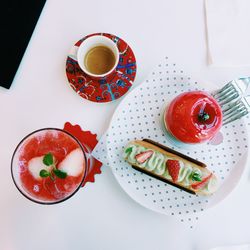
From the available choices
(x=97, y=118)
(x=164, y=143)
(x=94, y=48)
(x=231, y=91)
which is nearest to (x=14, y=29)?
(x=94, y=48)

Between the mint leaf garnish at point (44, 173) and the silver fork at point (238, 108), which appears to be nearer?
the mint leaf garnish at point (44, 173)

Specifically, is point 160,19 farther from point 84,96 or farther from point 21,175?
point 21,175

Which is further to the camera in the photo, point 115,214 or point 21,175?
point 115,214

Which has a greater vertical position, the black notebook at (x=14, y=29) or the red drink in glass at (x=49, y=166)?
the black notebook at (x=14, y=29)

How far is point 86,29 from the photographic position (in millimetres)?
1144

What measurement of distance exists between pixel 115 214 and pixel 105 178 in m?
0.13

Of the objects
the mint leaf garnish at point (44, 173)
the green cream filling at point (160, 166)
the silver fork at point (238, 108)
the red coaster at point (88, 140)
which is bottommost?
the mint leaf garnish at point (44, 173)

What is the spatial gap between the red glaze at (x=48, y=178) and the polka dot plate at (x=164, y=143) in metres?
0.15

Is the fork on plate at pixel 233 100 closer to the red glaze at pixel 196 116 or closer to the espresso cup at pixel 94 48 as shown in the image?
the red glaze at pixel 196 116

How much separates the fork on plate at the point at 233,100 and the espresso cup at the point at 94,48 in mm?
356

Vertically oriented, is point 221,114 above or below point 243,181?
above

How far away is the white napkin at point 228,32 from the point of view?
114 centimetres

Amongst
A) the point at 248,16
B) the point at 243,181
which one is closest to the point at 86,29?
the point at 248,16

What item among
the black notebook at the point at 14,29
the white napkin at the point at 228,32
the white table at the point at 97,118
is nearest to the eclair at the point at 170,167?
the white table at the point at 97,118
